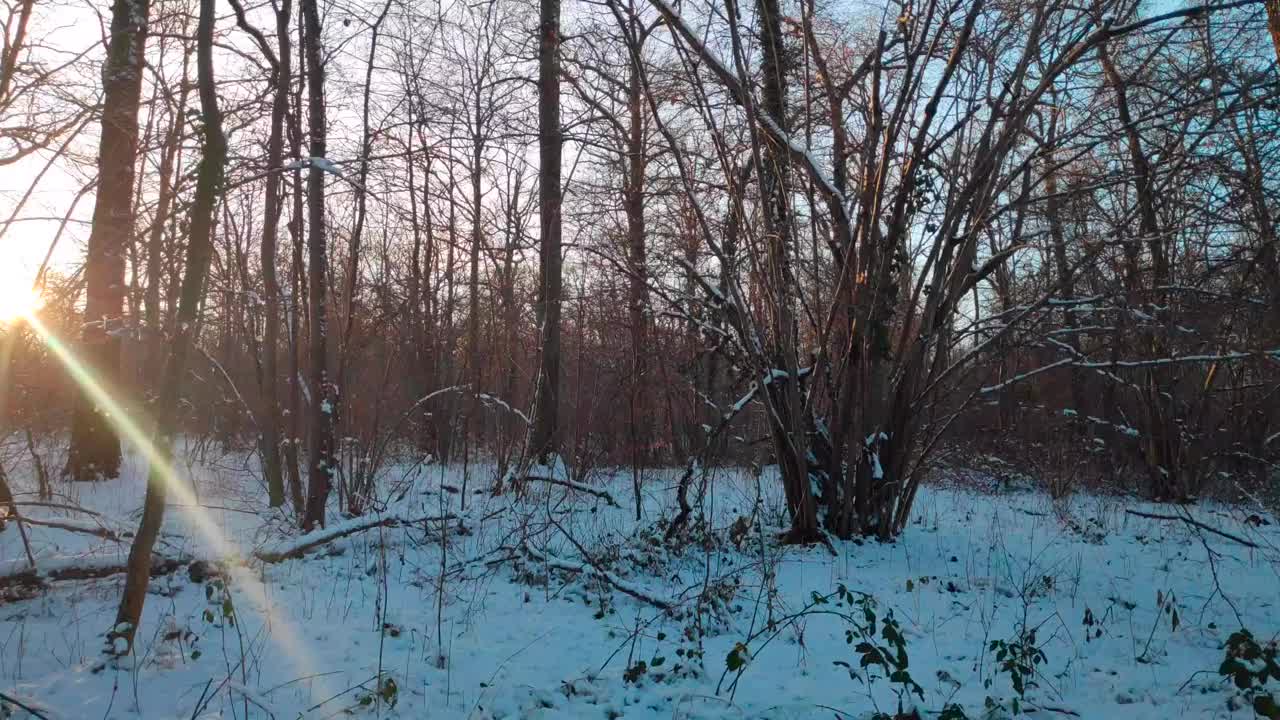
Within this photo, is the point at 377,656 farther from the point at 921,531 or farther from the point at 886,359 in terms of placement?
the point at 921,531

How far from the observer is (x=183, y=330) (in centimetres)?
314

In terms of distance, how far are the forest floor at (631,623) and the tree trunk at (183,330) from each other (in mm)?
305

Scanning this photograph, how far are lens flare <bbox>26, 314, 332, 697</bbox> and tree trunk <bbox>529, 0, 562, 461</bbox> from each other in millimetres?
3616

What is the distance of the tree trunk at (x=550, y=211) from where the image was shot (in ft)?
30.6

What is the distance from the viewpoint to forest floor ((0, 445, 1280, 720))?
3.20 meters

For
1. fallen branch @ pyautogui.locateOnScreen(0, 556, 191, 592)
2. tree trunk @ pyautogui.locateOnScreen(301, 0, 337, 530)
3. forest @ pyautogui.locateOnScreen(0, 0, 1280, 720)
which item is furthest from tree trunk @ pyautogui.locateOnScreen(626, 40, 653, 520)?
fallen branch @ pyautogui.locateOnScreen(0, 556, 191, 592)

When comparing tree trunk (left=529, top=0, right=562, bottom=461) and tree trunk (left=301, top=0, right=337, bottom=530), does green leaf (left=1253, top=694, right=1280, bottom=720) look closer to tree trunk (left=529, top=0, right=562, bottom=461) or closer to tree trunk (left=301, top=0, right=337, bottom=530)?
tree trunk (left=301, top=0, right=337, bottom=530)

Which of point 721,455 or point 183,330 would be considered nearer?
point 183,330

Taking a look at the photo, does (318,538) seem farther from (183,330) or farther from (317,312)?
(183,330)

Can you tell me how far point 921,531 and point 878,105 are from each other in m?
3.78

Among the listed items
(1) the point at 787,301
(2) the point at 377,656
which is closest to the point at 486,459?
(1) the point at 787,301

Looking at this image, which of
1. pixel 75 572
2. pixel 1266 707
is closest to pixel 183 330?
pixel 75 572

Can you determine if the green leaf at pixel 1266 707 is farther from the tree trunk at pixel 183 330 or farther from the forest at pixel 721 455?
the tree trunk at pixel 183 330

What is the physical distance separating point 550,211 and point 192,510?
598cm
